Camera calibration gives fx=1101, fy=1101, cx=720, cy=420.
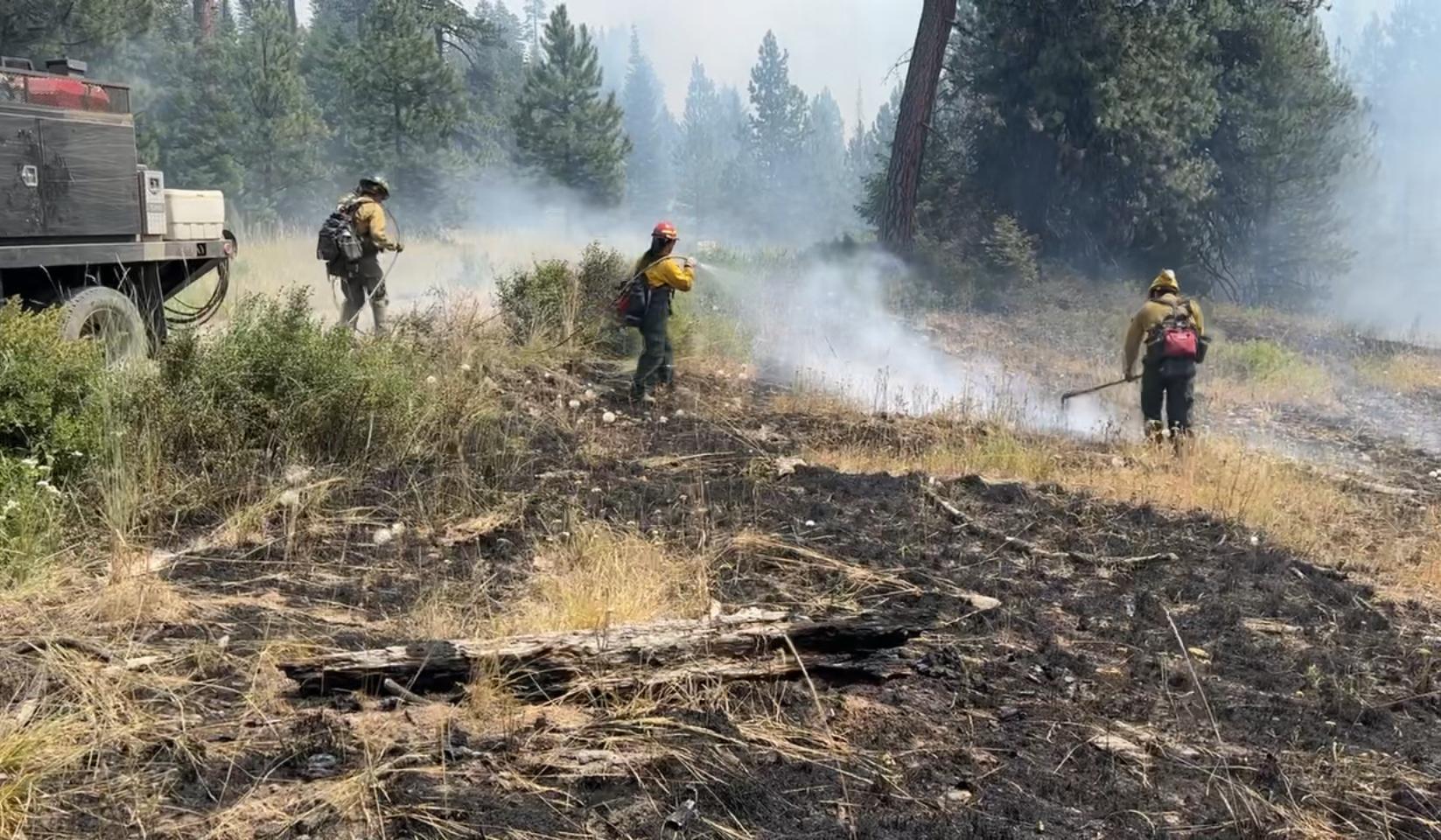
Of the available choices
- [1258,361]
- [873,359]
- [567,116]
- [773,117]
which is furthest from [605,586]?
[773,117]

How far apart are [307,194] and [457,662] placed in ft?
83.8

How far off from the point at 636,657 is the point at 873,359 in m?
10.4

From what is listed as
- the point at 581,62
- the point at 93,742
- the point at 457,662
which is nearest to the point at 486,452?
the point at 457,662

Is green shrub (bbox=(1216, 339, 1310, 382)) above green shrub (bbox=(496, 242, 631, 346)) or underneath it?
underneath

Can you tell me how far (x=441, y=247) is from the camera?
21688 millimetres

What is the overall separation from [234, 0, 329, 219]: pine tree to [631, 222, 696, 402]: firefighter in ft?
56.2

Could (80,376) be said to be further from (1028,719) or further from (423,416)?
(1028,719)

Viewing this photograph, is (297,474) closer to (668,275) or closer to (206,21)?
(668,275)

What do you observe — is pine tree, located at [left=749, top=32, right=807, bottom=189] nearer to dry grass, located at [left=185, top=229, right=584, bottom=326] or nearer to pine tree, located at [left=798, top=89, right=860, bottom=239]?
pine tree, located at [left=798, top=89, right=860, bottom=239]

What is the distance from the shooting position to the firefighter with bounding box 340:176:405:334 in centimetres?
951

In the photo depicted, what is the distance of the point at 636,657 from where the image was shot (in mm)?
3549

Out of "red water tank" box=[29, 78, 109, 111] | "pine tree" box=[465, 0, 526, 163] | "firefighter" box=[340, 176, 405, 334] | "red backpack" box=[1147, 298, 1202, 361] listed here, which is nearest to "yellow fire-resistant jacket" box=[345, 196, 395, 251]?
"firefighter" box=[340, 176, 405, 334]

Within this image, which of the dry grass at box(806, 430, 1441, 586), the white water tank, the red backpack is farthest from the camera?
the red backpack

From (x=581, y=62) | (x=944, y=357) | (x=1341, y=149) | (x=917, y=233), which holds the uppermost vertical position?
(x=581, y=62)
